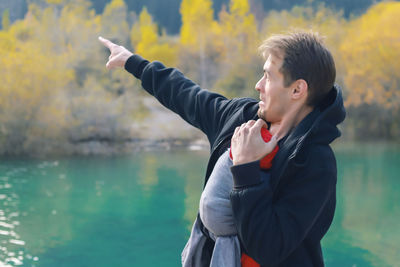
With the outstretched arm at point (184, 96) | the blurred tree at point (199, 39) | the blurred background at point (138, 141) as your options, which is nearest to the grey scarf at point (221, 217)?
the outstretched arm at point (184, 96)

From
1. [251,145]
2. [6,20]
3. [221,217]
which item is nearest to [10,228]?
[221,217]

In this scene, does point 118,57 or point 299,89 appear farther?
point 118,57

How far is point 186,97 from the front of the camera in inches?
61.7

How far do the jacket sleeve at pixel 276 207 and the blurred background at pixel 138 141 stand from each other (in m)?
0.87

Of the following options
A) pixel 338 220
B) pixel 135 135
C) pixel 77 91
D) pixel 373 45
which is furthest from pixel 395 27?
pixel 338 220

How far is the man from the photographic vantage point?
45.3 inches

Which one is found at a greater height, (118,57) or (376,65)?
(376,65)

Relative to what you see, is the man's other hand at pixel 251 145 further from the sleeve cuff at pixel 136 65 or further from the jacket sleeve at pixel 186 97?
the sleeve cuff at pixel 136 65

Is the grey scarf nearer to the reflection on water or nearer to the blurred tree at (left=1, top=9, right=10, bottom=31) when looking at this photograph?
the reflection on water

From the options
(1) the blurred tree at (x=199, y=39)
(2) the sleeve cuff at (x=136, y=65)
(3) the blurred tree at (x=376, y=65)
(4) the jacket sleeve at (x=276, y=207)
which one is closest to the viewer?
(4) the jacket sleeve at (x=276, y=207)

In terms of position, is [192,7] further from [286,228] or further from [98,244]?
[286,228]

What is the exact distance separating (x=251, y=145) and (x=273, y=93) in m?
0.18

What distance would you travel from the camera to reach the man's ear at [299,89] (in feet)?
4.05

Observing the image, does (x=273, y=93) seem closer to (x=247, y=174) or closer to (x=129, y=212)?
(x=247, y=174)
